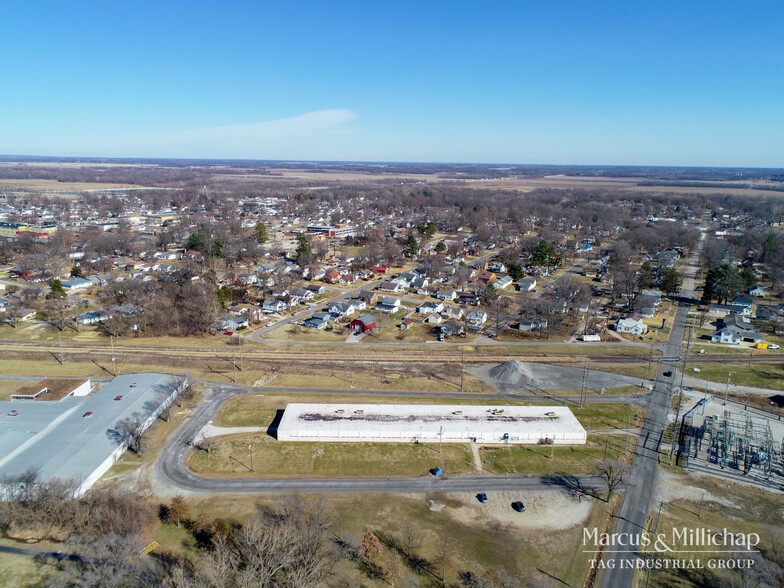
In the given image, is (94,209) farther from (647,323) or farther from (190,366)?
(647,323)

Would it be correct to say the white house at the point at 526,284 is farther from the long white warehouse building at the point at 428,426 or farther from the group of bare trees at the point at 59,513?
the group of bare trees at the point at 59,513

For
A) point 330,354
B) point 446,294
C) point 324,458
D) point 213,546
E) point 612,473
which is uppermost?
point 446,294

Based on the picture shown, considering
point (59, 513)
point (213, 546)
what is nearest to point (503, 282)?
point (213, 546)

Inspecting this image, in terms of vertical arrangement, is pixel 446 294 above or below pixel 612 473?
above

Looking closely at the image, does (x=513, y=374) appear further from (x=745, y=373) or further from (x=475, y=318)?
(x=745, y=373)

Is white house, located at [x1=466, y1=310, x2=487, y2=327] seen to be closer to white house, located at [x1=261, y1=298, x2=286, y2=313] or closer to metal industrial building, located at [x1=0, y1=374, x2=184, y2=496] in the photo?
white house, located at [x1=261, y1=298, x2=286, y2=313]

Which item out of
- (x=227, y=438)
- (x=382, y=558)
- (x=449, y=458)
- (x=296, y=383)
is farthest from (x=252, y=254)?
(x=382, y=558)

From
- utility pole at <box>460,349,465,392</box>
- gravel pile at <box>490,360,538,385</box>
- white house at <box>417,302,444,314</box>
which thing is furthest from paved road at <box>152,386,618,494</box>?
white house at <box>417,302,444,314</box>
